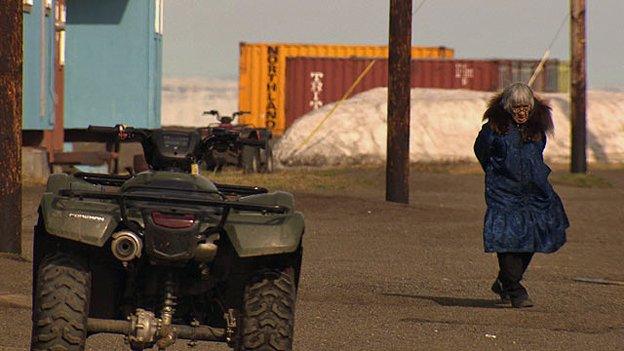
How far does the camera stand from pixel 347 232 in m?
19.9

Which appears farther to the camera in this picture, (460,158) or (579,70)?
(460,158)

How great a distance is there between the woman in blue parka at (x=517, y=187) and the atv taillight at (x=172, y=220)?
5.29m

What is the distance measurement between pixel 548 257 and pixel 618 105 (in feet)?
96.9

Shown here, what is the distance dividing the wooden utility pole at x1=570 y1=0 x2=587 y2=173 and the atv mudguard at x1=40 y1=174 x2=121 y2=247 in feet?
94.7

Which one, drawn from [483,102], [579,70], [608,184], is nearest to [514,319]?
[608,184]

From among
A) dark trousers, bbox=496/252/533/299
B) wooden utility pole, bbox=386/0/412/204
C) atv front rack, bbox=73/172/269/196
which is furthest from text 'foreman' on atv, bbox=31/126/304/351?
wooden utility pole, bbox=386/0/412/204

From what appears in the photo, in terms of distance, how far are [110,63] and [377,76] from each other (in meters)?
21.3

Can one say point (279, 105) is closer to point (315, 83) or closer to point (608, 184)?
point (315, 83)

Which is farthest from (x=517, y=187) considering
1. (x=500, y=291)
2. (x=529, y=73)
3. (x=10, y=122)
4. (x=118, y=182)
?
(x=529, y=73)

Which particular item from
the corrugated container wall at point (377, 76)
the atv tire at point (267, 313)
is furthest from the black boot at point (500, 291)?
the corrugated container wall at point (377, 76)

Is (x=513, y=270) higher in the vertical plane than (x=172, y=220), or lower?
lower

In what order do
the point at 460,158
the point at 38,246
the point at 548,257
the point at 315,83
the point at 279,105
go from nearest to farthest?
the point at 38,246 → the point at 548,257 → the point at 460,158 → the point at 315,83 → the point at 279,105

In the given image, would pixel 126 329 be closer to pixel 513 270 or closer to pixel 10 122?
pixel 513 270

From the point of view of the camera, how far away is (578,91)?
35719mm
